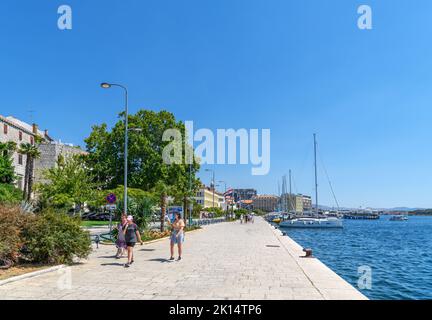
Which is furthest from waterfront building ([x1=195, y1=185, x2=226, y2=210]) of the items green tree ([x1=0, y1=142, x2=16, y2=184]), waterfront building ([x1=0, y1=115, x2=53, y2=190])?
green tree ([x1=0, y1=142, x2=16, y2=184])

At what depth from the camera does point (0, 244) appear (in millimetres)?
10242

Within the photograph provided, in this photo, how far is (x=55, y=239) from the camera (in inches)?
457

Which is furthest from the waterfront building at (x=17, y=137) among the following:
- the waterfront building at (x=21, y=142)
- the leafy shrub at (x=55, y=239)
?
the leafy shrub at (x=55, y=239)

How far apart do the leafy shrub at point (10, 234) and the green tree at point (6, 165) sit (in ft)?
106

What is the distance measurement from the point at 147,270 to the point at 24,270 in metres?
3.39

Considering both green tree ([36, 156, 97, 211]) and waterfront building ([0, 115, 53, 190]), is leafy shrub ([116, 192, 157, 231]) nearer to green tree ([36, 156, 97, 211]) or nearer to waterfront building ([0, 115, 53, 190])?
green tree ([36, 156, 97, 211])

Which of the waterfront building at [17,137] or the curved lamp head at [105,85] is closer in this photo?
A: the curved lamp head at [105,85]

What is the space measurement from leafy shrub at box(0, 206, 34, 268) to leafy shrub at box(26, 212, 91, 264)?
0.96 ft

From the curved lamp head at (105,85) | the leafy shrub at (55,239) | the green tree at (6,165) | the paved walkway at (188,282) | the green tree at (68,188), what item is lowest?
the paved walkway at (188,282)

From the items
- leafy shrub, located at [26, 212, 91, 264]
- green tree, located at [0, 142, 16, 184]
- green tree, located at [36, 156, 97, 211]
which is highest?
green tree, located at [0, 142, 16, 184]

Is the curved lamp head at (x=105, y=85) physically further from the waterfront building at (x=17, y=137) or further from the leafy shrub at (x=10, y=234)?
the waterfront building at (x=17, y=137)

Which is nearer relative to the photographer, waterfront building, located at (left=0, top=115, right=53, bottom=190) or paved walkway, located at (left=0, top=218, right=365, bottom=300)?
paved walkway, located at (left=0, top=218, right=365, bottom=300)

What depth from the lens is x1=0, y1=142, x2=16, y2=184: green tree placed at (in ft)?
132

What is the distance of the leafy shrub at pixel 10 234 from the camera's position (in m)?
10.5
